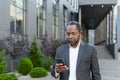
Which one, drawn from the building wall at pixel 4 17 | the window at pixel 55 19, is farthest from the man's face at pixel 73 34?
the window at pixel 55 19

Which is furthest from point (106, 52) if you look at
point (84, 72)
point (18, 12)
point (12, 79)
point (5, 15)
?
point (84, 72)

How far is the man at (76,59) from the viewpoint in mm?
3229

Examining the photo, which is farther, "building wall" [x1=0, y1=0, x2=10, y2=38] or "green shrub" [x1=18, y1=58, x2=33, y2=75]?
"building wall" [x1=0, y1=0, x2=10, y2=38]

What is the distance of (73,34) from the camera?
3.24 meters

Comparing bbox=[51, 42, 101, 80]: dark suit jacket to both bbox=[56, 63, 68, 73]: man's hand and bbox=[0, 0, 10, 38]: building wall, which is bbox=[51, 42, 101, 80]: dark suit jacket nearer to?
bbox=[56, 63, 68, 73]: man's hand

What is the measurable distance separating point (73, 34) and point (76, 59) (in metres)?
0.26

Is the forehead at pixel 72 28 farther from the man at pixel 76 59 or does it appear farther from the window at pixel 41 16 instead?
the window at pixel 41 16

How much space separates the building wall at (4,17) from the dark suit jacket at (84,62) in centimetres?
1351

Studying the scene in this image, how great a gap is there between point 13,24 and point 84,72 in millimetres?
15817

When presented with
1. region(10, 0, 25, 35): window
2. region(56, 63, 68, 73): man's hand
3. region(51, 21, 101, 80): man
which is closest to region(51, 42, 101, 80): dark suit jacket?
region(51, 21, 101, 80): man

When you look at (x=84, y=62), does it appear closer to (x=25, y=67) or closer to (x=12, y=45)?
(x=12, y=45)

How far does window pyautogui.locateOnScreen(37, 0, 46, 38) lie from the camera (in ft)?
81.1

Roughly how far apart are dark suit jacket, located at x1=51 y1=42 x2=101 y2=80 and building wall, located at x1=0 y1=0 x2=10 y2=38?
44.3 feet

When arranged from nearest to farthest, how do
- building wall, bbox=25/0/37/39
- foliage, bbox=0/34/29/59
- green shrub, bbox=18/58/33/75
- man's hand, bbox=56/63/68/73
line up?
man's hand, bbox=56/63/68/73, foliage, bbox=0/34/29/59, green shrub, bbox=18/58/33/75, building wall, bbox=25/0/37/39
